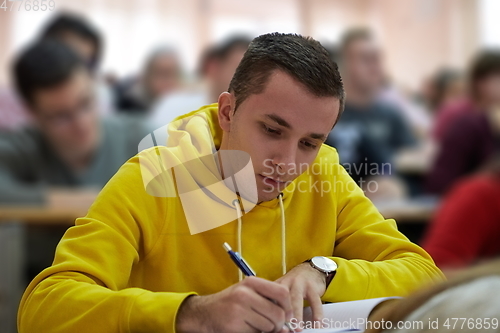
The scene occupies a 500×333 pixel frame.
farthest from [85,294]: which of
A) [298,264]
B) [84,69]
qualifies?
[84,69]

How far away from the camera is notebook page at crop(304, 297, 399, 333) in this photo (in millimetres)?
525

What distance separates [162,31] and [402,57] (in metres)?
2.18

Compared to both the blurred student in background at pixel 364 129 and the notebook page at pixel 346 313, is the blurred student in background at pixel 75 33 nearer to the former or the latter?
the blurred student in background at pixel 364 129

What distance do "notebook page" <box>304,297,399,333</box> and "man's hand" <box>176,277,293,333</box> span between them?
0.05m

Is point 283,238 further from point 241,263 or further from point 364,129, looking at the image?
point 364,129

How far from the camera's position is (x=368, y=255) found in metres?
0.58

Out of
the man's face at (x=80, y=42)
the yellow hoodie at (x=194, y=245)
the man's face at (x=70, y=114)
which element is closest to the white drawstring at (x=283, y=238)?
the yellow hoodie at (x=194, y=245)

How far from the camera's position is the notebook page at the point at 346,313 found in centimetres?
53

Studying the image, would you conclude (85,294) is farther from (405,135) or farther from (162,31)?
(162,31)

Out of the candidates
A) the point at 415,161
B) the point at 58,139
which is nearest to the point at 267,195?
the point at 58,139

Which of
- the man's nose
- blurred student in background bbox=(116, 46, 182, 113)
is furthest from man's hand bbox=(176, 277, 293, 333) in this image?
blurred student in background bbox=(116, 46, 182, 113)

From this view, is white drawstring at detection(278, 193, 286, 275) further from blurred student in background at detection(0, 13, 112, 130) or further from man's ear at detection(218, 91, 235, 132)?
blurred student in background at detection(0, 13, 112, 130)

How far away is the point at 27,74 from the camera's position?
1511 millimetres

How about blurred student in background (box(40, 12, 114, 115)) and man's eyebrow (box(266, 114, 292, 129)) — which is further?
blurred student in background (box(40, 12, 114, 115))
